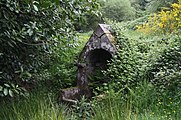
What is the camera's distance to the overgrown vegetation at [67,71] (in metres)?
2.99

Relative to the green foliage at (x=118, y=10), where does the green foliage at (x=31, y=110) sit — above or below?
A: below

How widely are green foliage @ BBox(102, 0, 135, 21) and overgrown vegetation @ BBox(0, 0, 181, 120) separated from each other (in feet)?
33.7

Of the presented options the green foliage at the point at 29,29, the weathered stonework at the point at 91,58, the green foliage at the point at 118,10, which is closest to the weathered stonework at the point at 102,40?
the weathered stonework at the point at 91,58

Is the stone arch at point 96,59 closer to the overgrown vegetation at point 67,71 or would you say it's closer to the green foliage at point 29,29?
the overgrown vegetation at point 67,71

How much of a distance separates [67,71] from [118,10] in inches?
427

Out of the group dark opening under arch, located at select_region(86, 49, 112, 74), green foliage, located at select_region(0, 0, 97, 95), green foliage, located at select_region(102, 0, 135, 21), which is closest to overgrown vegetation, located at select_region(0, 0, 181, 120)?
green foliage, located at select_region(0, 0, 97, 95)

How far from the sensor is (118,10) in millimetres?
16125

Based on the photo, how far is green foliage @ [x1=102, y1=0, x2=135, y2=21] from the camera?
1584cm

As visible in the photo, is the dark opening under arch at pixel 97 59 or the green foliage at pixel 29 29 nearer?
the green foliage at pixel 29 29

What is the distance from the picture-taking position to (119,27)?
18.2 ft

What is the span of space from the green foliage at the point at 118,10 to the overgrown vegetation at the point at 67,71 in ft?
33.7

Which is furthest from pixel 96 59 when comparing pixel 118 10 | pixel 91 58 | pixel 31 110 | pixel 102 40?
pixel 118 10

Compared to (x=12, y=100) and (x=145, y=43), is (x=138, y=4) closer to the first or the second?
(x=145, y=43)

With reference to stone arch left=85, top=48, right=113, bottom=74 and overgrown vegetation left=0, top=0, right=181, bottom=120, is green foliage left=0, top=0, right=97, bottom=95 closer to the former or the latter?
overgrown vegetation left=0, top=0, right=181, bottom=120
